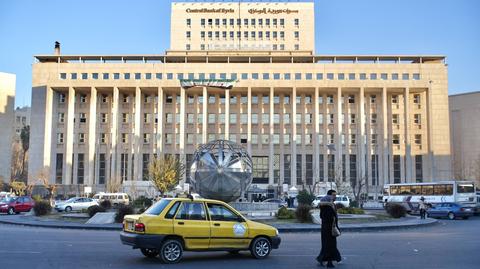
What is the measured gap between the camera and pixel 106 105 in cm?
8469

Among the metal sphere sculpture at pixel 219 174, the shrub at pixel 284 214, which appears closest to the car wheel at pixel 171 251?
the metal sphere sculpture at pixel 219 174

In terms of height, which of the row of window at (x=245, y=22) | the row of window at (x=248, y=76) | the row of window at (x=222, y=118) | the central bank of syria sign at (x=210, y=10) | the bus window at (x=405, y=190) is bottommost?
the bus window at (x=405, y=190)

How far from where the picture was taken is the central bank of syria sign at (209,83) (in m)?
78.2

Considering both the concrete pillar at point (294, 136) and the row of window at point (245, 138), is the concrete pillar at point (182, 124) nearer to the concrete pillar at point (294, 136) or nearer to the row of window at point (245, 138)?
the row of window at point (245, 138)

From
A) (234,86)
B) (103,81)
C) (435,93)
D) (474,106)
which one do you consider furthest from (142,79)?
(474,106)

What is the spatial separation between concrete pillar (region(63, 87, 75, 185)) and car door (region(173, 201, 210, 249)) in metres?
72.1

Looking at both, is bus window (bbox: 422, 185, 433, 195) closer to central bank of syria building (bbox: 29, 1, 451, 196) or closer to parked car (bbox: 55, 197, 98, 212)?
central bank of syria building (bbox: 29, 1, 451, 196)

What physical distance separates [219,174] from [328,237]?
59.7 ft

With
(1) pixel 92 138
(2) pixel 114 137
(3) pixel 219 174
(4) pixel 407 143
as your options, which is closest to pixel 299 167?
(4) pixel 407 143

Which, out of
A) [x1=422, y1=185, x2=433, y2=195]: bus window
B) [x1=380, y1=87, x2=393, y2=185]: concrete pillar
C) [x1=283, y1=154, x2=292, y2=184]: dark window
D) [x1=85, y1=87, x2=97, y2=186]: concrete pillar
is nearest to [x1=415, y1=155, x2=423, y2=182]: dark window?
[x1=380, y1=87, x2=393, y2=185]: concrete pillar

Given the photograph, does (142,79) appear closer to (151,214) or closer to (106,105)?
(106,105)

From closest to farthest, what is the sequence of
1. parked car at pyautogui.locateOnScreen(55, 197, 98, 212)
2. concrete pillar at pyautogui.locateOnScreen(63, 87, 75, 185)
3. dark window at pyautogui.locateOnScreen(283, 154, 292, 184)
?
parked car at pyautogui.locateOnScreen(55, 197, 98, 212), concrete pillar at pyautogui.locateOnScreen(63, 87, 75, 185), dark window at pyautogui.locateOnScreen(283, 154, 292, 184)

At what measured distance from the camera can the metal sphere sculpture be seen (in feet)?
97.0

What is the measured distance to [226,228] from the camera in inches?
490
